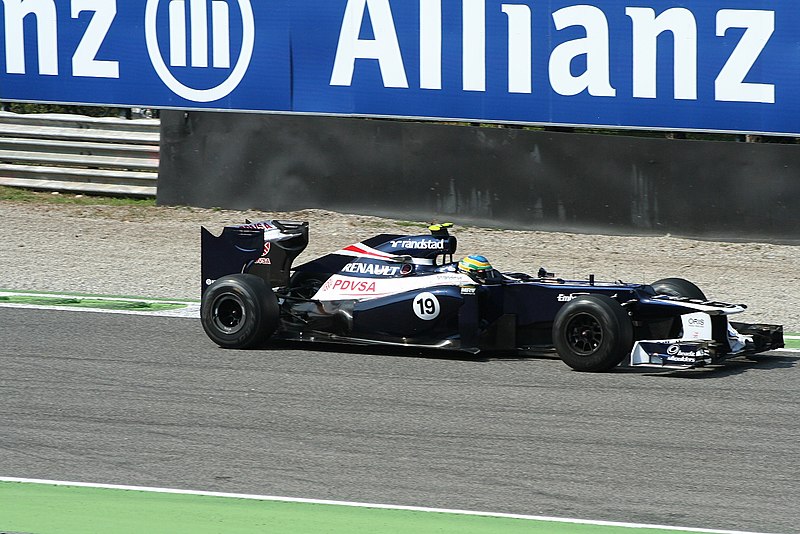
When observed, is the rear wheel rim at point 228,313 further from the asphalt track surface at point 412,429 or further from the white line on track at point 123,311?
the white line on track at point 123,311

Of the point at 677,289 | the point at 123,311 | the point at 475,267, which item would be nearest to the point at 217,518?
the point at 475,267

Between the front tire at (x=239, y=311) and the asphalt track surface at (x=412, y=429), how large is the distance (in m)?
0.14

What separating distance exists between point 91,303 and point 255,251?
8.11 ft

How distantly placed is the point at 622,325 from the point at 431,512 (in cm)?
297

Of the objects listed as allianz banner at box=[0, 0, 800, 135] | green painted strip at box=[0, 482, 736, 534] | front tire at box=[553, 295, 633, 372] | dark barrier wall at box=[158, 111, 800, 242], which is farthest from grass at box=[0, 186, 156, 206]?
green painted strip at box=[0, 482, 736, 534]

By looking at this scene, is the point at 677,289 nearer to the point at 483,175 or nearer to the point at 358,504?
the point at 358,504

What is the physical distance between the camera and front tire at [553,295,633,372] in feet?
28.3

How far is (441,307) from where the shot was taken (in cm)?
925

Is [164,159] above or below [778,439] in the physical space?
above

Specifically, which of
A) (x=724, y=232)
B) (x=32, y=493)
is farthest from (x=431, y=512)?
(x=724, y=232)

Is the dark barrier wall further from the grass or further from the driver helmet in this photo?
the driver helmet

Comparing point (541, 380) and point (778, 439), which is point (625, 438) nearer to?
point (778, 439)

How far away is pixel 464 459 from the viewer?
6.92m

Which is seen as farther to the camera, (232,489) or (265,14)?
(265,14)
